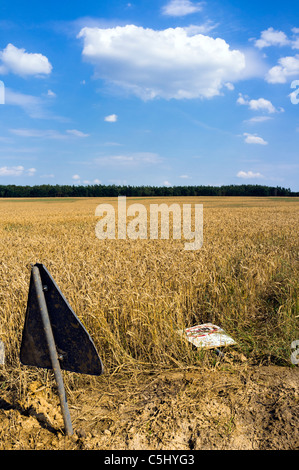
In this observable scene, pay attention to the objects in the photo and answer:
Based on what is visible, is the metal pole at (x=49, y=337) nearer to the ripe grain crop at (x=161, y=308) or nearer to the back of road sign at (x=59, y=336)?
the back of road sign at (x=59, y=336)

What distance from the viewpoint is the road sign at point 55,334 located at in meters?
2.47

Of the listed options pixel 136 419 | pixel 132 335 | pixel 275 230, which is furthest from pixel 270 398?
pixel 275 230

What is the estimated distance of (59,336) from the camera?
2.57 meters

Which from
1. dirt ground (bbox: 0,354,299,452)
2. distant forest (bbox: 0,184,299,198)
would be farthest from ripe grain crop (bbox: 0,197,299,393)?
distant forest (bbox: 0,184,299,198)

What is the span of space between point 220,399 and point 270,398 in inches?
19.2

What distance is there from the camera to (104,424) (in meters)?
2.78

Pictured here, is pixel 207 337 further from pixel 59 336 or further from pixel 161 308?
pixel 59 336

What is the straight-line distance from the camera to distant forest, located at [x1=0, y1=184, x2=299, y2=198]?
106m

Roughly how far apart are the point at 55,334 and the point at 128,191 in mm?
107367

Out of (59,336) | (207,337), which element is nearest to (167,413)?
(59,336)

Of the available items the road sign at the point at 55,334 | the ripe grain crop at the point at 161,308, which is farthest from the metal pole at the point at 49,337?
the ripe grain crop at the point at 161,308

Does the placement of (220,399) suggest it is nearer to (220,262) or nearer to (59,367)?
(59,367)
